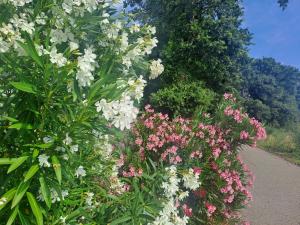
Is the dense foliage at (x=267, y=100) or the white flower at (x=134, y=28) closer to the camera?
the white flower at (x=134, y=28)

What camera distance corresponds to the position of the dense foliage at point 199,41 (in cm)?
1427

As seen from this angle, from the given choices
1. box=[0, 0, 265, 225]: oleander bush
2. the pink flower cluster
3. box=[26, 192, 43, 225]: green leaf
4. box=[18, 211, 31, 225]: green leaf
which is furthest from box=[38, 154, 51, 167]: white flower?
the pink flower cluster

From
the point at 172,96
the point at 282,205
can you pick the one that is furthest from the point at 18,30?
the point at 172,96

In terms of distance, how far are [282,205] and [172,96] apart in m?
4.52

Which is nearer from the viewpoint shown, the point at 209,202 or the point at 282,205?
the point at 209,202

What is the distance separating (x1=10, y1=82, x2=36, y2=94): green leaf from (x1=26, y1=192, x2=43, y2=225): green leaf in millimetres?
547

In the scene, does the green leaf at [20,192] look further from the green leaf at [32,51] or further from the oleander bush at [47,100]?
the green leaf at [32,51]

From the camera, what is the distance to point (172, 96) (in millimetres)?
12977

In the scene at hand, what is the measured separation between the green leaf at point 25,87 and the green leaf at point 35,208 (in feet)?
1.79

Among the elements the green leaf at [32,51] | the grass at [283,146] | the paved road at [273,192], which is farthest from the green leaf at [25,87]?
the grass at [283,146]

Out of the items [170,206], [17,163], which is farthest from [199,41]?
[17,163]

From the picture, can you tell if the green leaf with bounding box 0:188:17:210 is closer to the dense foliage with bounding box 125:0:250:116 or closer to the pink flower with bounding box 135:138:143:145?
the pink flower with bounding box 135:138:143:145

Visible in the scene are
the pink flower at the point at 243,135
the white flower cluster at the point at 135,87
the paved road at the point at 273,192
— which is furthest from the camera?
the paved road at the point at 273,192

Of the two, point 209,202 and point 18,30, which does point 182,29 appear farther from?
point 18,30
